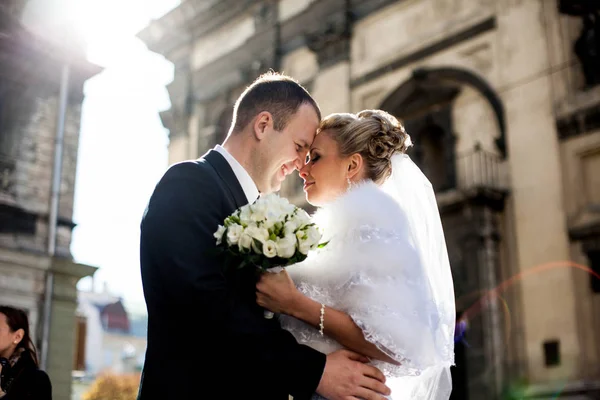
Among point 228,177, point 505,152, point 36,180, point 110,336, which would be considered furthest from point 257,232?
point 110,336

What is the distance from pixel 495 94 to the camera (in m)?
16.1

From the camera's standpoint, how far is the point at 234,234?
2938 millimetres

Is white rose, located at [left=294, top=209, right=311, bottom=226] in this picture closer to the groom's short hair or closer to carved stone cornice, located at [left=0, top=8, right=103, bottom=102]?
the groom's short hair

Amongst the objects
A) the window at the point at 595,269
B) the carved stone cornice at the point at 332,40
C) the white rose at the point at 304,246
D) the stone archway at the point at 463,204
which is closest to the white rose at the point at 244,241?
the white rose at the point at 304,246

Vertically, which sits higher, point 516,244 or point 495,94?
point 495,94

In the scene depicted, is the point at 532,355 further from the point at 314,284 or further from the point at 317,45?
the point at 314,284

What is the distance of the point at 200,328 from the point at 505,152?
1357 centimetres

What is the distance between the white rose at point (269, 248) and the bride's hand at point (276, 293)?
0.18m

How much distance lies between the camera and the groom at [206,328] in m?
2.94

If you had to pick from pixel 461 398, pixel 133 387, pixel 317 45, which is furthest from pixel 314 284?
pixel 133 387

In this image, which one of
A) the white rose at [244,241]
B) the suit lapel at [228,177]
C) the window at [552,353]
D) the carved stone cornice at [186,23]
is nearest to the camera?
the white rose at [244,241]

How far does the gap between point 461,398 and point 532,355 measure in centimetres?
192

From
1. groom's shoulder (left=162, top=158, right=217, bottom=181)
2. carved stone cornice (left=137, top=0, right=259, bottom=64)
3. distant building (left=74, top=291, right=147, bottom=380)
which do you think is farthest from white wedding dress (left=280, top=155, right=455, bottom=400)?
distant building (left=74, top=291, right=147, bottom=380)

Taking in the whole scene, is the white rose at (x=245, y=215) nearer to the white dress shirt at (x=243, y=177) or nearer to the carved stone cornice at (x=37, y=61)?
the white dress shirt at (x=243, y=177)
